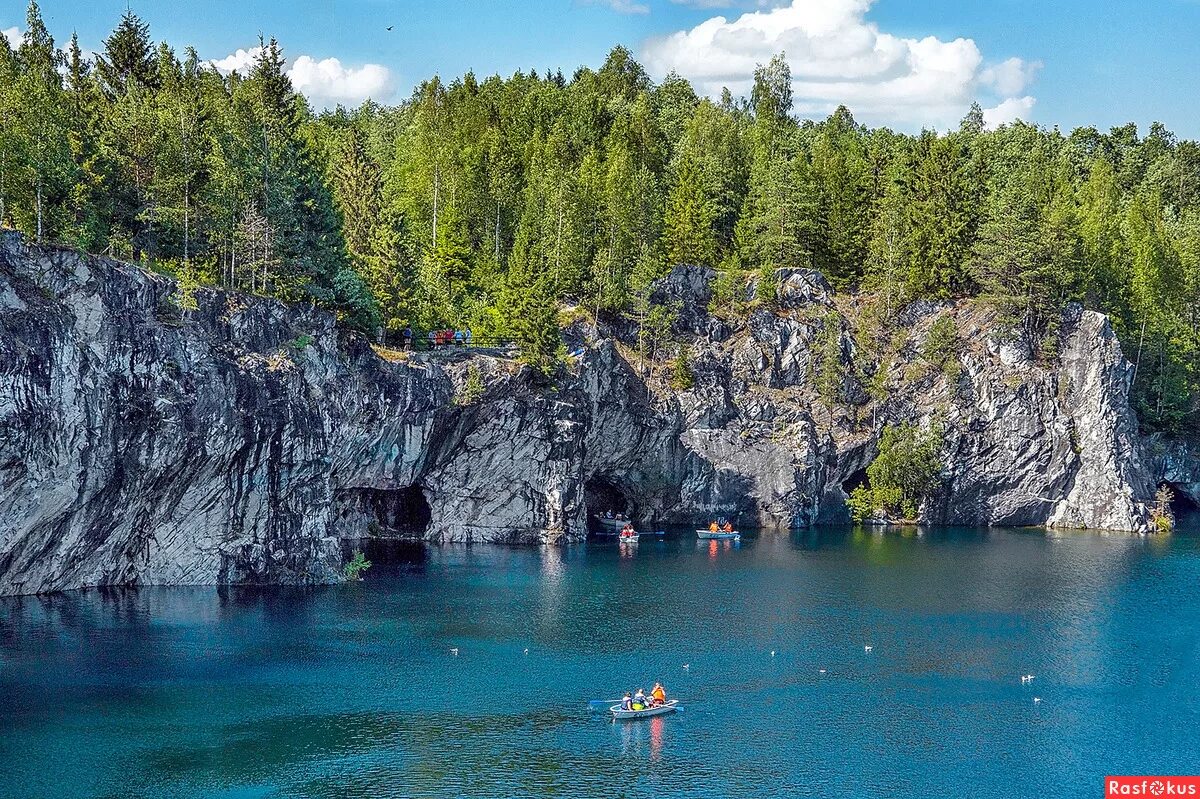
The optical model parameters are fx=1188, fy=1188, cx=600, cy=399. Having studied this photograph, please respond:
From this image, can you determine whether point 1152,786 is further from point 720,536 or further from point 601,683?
point 720,536

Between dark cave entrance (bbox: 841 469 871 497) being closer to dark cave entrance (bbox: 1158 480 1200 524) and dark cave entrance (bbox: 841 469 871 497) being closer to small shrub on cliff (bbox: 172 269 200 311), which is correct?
dark cave entrance (bbox: 1158 480 1200 524)

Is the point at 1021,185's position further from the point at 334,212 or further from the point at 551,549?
the point at 334,212

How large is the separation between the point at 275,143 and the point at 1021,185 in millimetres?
76925

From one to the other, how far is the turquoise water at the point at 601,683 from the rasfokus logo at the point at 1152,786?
2.81 feet

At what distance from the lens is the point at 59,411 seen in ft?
234

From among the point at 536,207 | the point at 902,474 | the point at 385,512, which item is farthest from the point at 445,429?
the point at 902,474

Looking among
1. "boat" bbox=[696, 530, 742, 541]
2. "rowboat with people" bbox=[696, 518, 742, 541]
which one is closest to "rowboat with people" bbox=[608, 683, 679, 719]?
"boat" bbox=[696, 530, 742, 541]

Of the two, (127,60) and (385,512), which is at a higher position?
(127,60)

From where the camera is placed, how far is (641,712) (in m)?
59.4

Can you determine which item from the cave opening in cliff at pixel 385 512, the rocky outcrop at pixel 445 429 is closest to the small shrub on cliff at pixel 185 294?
the rocky outcrop at pixel 445 429

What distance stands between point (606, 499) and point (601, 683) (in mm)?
55824

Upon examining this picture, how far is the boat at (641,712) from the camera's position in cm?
5919

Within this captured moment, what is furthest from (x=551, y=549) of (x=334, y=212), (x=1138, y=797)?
A: (x=1138, y=797)

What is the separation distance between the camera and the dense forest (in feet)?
296
